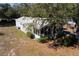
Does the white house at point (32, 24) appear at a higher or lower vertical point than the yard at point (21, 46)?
higher

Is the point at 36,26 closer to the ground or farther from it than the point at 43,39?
farther from it

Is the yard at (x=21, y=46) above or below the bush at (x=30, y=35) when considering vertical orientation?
below

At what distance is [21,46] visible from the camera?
512 centimetres

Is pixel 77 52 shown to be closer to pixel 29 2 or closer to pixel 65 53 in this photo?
pixel 65 53

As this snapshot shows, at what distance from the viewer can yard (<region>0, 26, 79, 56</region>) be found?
5.11 meters

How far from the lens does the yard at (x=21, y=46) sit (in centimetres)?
511

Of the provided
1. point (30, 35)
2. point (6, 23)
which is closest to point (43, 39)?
point (30, 35)

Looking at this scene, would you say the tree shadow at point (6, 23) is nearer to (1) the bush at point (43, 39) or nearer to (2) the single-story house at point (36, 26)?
(2) the single-story house at point (36, 26)

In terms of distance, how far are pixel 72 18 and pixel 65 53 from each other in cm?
34

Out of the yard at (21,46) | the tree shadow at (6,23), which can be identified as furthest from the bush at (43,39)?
the tree shadow at (6,23)

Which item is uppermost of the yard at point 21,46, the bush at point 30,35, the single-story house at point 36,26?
the single-story house at point 36,26

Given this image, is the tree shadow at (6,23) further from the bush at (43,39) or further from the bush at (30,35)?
the bush at (43,39)

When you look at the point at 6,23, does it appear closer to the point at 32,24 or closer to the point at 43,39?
the point at 32,24

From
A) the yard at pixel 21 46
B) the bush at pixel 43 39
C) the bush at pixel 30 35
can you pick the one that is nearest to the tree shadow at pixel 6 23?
the yard at pixel 21 46
